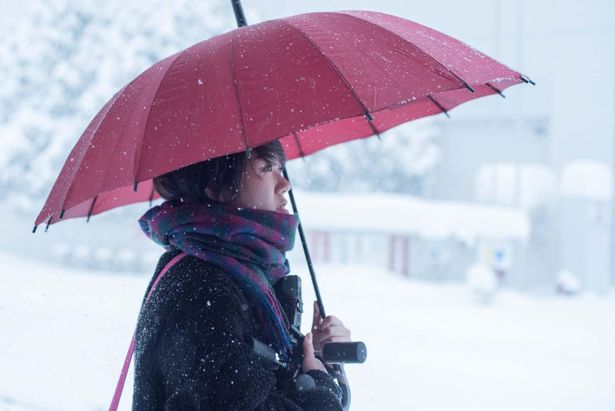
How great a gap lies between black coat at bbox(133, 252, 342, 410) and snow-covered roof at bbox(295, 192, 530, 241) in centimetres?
846

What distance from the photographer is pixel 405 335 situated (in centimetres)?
622

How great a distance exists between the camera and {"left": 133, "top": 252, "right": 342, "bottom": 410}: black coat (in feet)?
3.49

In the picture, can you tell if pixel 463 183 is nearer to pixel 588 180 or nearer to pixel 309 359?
pixel 588 180

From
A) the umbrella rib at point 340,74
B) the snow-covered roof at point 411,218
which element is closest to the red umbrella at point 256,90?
the umbrella rib at point 340,74

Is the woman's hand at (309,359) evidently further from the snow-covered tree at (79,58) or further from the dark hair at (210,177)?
the snow-covered tree at (79,58)

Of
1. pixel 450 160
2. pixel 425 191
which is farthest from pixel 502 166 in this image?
pixel 425 191

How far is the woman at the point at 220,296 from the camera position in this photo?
1.07 meters

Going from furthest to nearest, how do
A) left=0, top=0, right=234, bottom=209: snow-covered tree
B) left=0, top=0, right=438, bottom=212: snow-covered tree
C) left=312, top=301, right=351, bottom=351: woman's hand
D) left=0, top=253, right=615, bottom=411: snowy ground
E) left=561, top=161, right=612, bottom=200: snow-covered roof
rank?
left=561, top=161, right=612, bottom=200: snow-covered roof, left=0, top=0, right=234, bottom=209: snow-covered tree, left=0, top=0, right=438, bottom=212: snow-covered tree, left=0, top=253, right=615, bottom=411: snowy ground, left=312, top=301, right=351, bottom=351: woman's hand

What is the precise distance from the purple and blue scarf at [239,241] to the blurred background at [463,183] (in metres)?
3.91

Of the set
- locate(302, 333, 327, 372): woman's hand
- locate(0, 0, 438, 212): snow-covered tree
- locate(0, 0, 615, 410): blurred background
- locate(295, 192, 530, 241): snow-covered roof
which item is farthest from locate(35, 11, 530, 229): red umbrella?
locate(295, 192, 530, 241): snow-covered roof

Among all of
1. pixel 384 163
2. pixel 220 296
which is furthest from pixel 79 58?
pixel 220 296

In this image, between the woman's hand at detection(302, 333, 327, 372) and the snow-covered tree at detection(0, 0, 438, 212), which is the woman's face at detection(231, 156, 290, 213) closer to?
the woman's hand at detection(302, 333, 327, 372)

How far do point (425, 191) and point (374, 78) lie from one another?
12672 mm

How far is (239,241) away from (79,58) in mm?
8746
